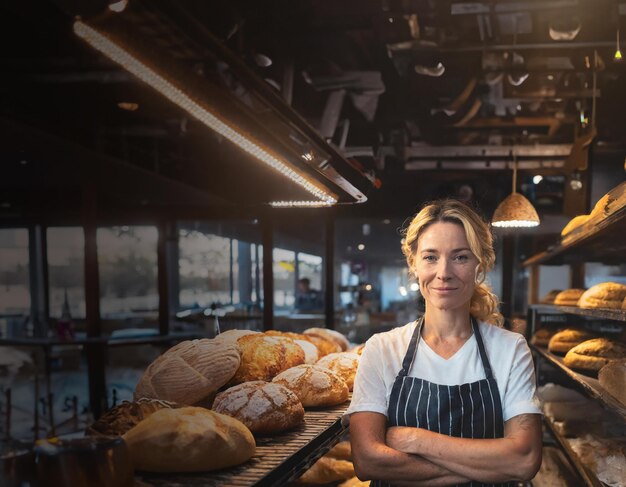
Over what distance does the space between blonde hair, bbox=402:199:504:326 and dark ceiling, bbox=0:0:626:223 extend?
66cm

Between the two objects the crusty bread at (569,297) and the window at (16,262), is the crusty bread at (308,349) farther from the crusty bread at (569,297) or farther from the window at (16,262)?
the window at (16,262)

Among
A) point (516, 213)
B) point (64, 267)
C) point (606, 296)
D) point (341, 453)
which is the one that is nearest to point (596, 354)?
point (606, 296)

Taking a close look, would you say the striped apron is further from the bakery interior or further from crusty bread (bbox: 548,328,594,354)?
crusty bread (bbox: 548,328,594,354)

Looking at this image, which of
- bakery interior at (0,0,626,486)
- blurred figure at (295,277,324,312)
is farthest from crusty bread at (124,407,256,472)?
blurred figure at (295,277,324,312)

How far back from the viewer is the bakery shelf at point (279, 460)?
137 cm

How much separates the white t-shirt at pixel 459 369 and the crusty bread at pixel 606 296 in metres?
1.73

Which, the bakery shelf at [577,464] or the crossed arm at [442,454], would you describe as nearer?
the crossed arm at [442,454]

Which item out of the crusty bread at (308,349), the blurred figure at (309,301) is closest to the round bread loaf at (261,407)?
the crusty bread at (308,349)

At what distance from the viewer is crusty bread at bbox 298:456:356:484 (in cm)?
249

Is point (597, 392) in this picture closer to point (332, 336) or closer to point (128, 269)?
point (332, 336)

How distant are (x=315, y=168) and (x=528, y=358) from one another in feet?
3.86

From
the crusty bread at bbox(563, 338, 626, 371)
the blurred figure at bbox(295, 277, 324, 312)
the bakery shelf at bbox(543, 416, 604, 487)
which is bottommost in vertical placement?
the bakery shelf at bbox(543, 416, 604, 487)

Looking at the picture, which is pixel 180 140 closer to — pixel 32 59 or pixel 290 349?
pixel 32 59

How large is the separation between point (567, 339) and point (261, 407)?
307 cm
